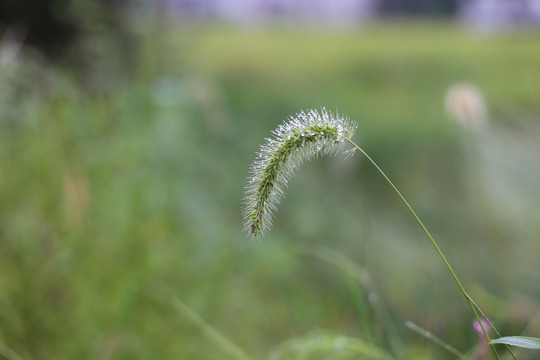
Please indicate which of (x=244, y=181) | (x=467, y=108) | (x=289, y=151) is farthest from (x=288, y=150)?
(x=244, y=181)

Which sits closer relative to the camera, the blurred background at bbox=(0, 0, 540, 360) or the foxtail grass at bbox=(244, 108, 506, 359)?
the foxtail grass at bbox=(244, 108, 506, 359)

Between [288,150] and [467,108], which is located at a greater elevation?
[467,108]

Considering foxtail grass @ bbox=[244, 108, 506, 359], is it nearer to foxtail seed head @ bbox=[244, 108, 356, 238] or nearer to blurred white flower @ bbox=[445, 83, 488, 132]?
foxtail seed head @ bbox=[244, 108, 356, 238]

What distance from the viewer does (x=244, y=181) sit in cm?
402

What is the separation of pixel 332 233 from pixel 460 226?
911mm

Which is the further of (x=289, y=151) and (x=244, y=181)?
(x=244, y=181)

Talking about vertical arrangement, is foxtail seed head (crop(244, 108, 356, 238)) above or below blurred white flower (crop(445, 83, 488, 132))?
below

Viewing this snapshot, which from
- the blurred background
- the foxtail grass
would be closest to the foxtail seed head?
the foxtail grass

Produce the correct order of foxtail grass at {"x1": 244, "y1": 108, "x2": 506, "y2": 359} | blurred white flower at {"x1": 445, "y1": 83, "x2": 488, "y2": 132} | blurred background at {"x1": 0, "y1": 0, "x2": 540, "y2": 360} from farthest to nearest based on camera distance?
blurred white flower at {"x1": 445, "y1": 83, "x2": 488, "y2": 132} → blurred background at {"x1": 0, "y1": 0, "x2": 540, "y2": 360} → foxtail grass at {"x1": 244, "y1": 108, "x2": 506, "y2": 359}

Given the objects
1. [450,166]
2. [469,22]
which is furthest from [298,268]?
[469,22]

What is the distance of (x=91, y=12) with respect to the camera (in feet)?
11.0

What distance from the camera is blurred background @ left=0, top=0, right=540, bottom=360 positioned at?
6.06 ft

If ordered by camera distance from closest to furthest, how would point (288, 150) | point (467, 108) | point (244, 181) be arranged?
point (288, 150) < point (467, 108) < point (244, 181)

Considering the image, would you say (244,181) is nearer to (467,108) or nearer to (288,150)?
(467,108)
